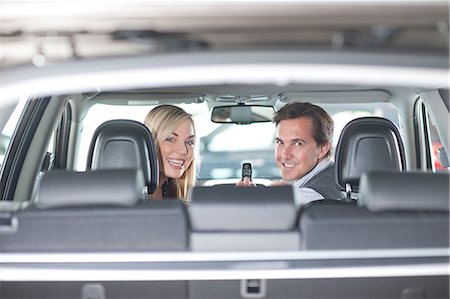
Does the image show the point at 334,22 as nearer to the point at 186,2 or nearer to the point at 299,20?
the point at 299,20

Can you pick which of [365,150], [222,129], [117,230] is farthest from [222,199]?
[222,129]

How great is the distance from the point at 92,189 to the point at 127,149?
50.7 inches

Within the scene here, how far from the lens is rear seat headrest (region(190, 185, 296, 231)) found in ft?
7.81

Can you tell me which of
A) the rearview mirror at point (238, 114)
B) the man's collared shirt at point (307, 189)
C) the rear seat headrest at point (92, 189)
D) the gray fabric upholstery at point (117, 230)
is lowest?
the gray fabric upholstery at point (117, 230)

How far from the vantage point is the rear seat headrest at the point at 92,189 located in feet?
7.89

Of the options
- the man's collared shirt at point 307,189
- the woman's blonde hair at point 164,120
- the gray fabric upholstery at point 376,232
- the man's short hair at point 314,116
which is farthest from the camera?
the woman's blonde hair at point 164,120

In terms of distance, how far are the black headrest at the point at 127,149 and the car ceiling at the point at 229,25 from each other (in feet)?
5.30

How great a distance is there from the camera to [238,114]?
16.2ft

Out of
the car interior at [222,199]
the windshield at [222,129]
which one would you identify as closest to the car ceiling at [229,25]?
the car interior at [222,199]

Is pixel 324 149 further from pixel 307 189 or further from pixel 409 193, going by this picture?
pixel 409 193

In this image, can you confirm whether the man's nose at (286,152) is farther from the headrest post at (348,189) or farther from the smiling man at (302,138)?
the headrest post at (348,189)

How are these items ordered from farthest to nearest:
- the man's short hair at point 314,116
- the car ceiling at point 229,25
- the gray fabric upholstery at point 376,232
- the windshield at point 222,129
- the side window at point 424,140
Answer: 1. the windshield at point 222,129
2. the side window at point 424,140
3. the man's short hair at point 314,116
4. the gray fabric upholstery at point 376,232
5. the car ceiling at point 229,25

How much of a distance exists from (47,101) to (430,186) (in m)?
2.54

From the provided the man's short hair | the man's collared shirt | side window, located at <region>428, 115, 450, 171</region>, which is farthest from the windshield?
the man's collared shirt
